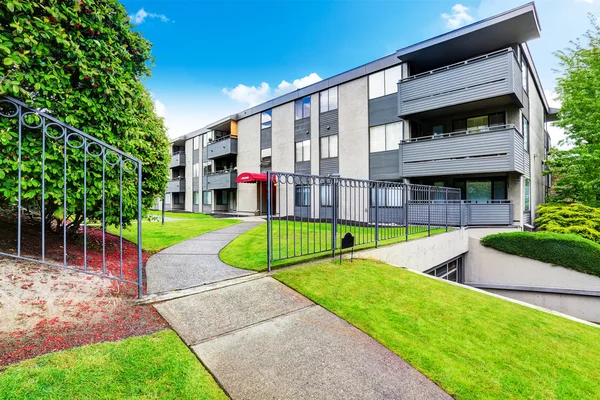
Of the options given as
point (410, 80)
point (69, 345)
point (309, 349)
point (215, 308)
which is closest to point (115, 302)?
point (69, 345)

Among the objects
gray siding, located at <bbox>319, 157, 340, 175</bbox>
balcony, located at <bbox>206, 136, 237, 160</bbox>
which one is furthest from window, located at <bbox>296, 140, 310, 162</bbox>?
balcony, located at <bbox>206, 136, 237, 160</bbox>

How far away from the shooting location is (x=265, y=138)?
23.2 m

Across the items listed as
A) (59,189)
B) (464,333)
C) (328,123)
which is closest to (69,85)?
(59,189)

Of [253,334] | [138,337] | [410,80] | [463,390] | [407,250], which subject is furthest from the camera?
[410,80]

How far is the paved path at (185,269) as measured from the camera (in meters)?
4.72

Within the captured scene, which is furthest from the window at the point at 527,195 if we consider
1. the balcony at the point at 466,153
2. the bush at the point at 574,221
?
the balcony at the point at 466,153

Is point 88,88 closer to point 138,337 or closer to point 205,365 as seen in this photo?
point 138,337

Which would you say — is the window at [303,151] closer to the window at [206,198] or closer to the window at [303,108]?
the window at [303,108]

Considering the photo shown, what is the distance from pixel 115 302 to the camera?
3.77 metres

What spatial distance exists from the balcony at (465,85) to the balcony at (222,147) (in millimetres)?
15794

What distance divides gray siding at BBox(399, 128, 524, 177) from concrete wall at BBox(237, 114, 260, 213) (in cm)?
1311

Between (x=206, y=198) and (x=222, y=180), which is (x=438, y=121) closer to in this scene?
(x=222, y=180)

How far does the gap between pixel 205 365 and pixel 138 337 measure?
0.90 m

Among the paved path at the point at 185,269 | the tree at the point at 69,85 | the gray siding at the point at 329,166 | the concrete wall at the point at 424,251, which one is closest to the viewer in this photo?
the tree at the point at 69,85
